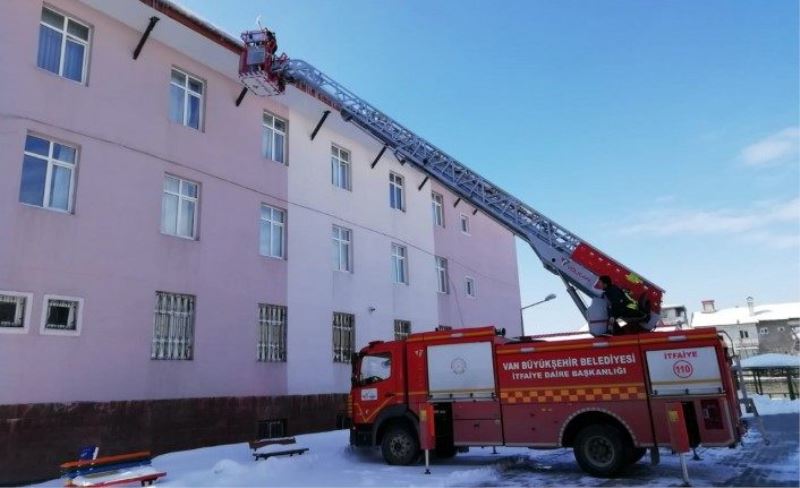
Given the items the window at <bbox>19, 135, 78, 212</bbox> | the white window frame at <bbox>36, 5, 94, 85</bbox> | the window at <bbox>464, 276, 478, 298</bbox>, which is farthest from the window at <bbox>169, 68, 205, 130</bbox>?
the window at <bbox>464, 276, 478, 298</bbox>

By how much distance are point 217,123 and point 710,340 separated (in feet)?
44.3

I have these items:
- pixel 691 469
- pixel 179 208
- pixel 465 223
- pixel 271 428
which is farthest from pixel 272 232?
pixel 465 223

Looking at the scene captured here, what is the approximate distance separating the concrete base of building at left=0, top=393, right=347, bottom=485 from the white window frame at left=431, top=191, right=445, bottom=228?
40.2 feet

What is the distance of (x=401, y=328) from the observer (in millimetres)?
21969

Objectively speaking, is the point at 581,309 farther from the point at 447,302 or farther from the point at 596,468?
the point at 447,302

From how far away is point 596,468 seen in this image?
973 cm

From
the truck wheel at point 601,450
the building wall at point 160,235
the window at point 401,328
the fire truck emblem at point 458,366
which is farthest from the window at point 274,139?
the truck wheel at point 601,450

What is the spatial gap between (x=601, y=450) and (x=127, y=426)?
389 inches

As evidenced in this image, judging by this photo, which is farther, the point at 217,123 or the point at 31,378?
the point at 217,123

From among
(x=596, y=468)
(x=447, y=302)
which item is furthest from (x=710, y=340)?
(x=447, y=302)

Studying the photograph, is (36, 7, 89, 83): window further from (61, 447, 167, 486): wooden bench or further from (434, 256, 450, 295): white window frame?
(434, 256, 450, 295): white window frame

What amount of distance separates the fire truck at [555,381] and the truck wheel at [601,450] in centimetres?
2

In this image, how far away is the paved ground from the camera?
8977mm

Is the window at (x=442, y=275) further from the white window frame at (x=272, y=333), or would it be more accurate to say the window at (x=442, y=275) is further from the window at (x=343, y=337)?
the white window frame at (x=272, y=333)
